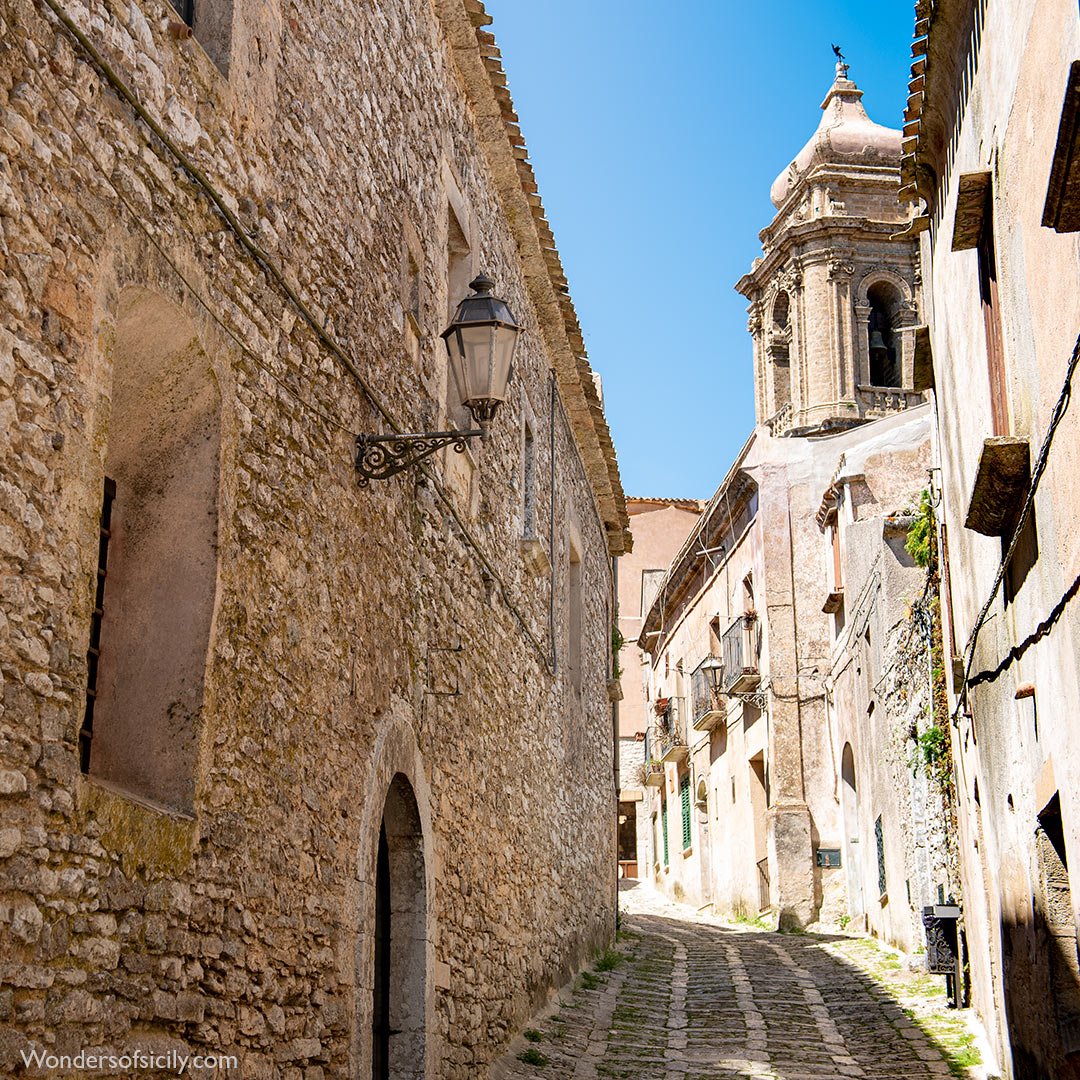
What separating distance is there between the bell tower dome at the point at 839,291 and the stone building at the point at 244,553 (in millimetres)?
20981

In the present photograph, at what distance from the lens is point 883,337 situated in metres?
31.0

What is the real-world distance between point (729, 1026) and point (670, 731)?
718 inches

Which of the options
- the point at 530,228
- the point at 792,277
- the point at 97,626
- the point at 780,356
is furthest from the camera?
Answer: the point at 780,356

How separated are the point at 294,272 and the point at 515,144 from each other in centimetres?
505

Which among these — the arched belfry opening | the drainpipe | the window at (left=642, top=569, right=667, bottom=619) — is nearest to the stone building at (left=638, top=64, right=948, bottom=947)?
the window at (left=642, top=569, right=667, bottom=619)

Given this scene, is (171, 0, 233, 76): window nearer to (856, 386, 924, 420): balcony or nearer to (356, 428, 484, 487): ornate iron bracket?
(356, 428, 484, 487): ornate iron bracket

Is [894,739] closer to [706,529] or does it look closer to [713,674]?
[713,674]

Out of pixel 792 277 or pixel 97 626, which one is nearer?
pixel 97 626

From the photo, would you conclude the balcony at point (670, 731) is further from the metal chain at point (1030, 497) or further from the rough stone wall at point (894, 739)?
the metal chain at point (1030, 497)

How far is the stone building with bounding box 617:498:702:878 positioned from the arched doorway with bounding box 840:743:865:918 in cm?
1450

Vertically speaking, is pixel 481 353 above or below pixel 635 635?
below

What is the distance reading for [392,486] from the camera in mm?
7168

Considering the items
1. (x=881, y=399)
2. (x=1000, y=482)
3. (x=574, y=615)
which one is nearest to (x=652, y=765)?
(x=881, y=399)

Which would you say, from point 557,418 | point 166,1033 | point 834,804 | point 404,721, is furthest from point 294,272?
point 834,804
